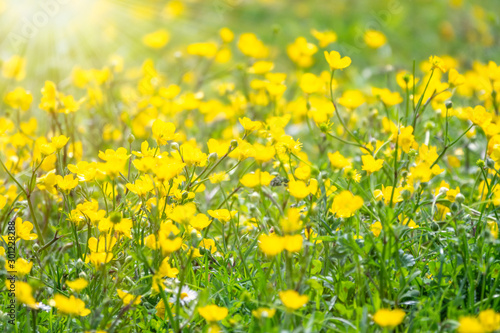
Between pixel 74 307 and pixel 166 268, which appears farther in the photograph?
pixel 166 268

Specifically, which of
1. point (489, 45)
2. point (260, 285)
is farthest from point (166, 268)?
point (489, 45)

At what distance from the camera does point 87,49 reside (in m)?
4.88

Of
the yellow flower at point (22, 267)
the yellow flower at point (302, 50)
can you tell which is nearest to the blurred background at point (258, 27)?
the yellow flower at point (302, 50)

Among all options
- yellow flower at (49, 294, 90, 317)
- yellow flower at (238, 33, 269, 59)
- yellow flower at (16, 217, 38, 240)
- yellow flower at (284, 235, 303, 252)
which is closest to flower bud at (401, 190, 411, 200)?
yellow flower at (284, 235, 303, 252)

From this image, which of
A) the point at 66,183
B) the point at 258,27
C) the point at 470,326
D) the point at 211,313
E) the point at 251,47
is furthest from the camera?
the point at 258,27

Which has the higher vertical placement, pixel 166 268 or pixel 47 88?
pixel 47 88

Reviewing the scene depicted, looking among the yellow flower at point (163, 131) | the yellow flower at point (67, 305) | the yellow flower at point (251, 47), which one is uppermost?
the yellow flower at point (251, 47)

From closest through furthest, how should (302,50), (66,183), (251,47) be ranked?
(66,183), (302,50), (251,47)

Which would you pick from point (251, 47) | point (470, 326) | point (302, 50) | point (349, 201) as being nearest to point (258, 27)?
point (251, 47)

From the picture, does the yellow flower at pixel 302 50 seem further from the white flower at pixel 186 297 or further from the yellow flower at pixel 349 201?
the white flower at pixel 186 297

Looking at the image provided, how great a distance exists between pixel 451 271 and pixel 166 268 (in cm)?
74

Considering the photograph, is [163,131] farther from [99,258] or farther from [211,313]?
[211,313]

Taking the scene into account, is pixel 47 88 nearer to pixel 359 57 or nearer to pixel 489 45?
pixel 359 57

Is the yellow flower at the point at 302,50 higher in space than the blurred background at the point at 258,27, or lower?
lower
